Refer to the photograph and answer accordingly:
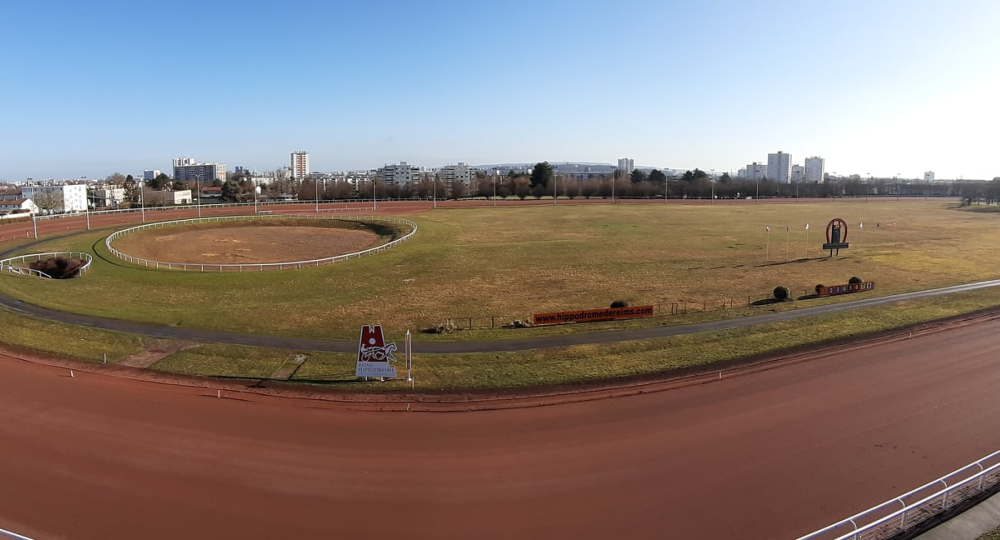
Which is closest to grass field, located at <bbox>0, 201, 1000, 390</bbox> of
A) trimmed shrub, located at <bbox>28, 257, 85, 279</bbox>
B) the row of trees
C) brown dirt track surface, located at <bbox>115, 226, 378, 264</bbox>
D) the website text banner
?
the website text banner

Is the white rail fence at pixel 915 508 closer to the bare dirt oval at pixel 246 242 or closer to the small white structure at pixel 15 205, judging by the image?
the bare dirt oval at pixel 246 242

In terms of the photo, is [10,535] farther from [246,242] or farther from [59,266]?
[246,242]

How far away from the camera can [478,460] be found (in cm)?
1352

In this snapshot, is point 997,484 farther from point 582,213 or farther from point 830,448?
point 582,213

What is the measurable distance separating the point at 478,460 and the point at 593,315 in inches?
585

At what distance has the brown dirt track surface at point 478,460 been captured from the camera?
36.6 feet

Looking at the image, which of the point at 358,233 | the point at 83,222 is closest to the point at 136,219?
the point at 83,222

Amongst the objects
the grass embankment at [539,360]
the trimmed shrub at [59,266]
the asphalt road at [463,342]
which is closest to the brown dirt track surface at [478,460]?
the grass embankment at [539,360]

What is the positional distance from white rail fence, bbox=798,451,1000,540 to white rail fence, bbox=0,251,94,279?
43.4 m

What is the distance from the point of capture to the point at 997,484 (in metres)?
12.1

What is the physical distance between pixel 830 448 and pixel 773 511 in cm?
384

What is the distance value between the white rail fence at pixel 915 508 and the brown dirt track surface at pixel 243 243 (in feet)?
139

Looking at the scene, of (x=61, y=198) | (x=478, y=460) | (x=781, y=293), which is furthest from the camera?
(x=61, y=198)

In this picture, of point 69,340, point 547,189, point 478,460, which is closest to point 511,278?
point 69,340
